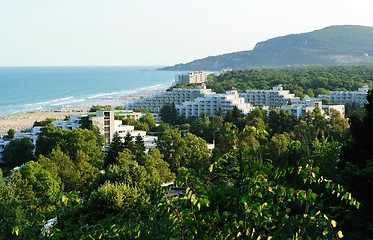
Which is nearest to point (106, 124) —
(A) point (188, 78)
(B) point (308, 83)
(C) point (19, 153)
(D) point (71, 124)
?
(D) point (71, 124)

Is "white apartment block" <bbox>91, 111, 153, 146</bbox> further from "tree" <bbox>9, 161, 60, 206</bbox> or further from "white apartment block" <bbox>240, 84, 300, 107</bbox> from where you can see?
"white apartment block" <bbox>240, 84, 300, 107</bbox>

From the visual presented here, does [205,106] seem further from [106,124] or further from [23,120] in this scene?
[23,120]

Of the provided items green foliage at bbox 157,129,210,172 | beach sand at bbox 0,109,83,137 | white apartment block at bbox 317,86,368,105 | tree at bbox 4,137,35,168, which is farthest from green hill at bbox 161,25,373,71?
tree at bbox 4,137,35,168

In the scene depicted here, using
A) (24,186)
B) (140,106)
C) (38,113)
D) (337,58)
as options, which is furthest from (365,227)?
(337,58)

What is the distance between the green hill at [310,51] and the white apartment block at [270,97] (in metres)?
88.0

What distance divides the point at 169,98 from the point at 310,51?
11528cm

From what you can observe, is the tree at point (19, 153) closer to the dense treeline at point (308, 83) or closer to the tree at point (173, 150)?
the tree at point (173, 150)

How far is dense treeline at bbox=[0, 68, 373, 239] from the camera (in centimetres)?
414

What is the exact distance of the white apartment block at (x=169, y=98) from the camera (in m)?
58.3

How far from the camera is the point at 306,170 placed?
426cm

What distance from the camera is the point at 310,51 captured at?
166m

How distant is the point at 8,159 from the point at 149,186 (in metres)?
16.2

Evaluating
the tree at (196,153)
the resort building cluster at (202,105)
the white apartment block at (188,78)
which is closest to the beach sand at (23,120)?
the resort building cluster at (202,105)

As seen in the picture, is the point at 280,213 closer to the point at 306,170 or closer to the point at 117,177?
the point at 306,170
